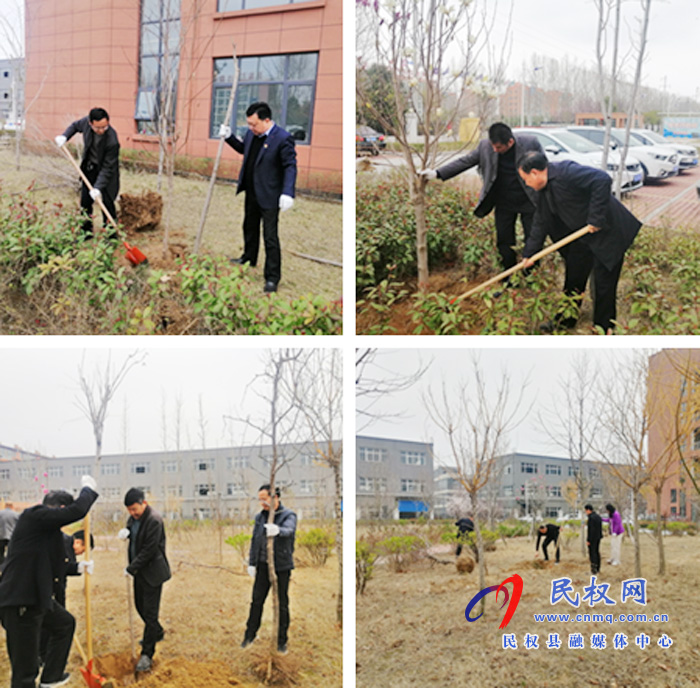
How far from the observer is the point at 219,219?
390cm

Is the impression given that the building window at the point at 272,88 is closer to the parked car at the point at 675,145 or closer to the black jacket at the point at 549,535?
the parked car at the point at 675,145

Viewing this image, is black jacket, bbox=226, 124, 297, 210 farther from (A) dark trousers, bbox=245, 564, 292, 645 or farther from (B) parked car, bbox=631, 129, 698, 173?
(A) dark trousers, bbox=245, 564, 292, 645

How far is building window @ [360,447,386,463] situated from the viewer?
354 cm

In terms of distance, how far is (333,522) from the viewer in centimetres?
355

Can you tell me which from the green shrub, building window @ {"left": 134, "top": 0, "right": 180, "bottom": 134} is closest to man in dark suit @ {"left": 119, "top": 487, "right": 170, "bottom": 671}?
the green shrub

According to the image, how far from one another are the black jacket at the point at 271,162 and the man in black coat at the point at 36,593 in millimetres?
1882

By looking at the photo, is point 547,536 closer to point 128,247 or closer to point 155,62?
point 128,247

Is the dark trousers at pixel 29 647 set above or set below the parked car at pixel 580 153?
below

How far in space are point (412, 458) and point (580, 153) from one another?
6.12 feet

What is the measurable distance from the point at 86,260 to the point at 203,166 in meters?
0.87

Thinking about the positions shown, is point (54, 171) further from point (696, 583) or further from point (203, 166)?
point (696, 583)

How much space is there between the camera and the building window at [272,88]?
389 cm

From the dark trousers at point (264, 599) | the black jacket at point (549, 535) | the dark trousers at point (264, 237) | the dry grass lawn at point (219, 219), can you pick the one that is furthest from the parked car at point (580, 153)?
the dark trousers at point (264, 599)

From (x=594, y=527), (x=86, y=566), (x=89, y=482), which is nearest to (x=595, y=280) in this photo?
(x=594, y=527)
